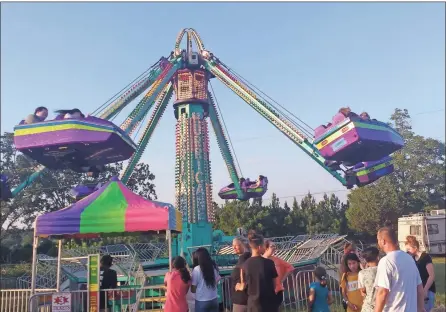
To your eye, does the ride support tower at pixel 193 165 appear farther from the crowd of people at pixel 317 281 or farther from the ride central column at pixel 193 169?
the crowd of people at pixel 317 281

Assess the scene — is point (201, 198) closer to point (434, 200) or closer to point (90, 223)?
point (90, 223)

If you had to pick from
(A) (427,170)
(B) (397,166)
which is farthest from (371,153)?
(A) (427,170)

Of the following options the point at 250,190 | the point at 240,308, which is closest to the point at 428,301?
the point at 240,308

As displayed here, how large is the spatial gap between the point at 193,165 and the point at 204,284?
478 inches

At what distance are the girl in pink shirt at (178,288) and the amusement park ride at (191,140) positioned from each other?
9.47m

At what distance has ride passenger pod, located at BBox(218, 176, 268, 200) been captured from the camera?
20.4 metres

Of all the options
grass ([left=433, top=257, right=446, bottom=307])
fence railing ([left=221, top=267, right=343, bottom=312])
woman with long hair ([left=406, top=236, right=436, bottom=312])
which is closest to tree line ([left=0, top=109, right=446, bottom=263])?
grass ([left=433, top=257, right=446, bottom=307])

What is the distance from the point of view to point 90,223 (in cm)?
841

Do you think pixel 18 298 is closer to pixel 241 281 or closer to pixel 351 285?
pixel 241 281

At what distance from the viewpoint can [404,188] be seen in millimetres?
34906

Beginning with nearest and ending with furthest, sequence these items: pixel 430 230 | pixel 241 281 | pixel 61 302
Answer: pixel 241 281 → pixel 61 302 → pixel 430 230

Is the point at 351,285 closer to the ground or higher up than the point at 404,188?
closer to the ground

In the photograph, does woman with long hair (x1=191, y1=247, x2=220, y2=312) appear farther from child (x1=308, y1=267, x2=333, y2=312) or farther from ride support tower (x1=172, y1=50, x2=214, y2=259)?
ride support tower (x1=172, y1=50, x2=214, y2=259)

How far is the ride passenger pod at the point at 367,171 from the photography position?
1811 cm
